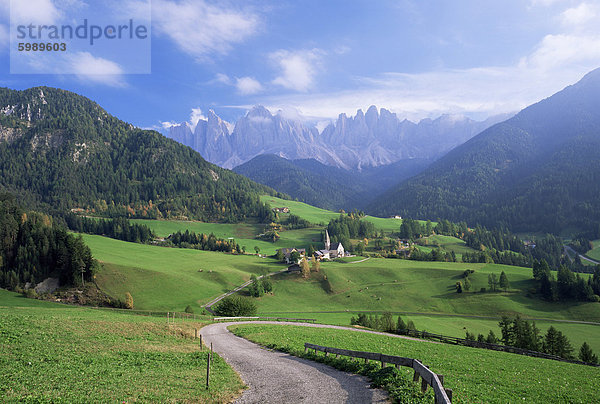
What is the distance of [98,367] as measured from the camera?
18.9m

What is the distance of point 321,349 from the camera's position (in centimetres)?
2519

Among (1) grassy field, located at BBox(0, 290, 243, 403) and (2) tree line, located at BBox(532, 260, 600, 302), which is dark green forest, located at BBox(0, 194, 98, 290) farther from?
(2) tree line, located at BBox(532, 260, 600, 302)

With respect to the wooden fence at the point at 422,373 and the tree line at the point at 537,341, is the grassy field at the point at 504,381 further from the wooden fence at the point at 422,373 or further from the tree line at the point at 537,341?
the tree line at the point at 537,341

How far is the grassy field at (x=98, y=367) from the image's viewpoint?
1469 centimetres

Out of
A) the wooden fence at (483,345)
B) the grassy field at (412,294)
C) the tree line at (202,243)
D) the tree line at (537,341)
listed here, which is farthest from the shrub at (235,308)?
the tree line at (202,243)

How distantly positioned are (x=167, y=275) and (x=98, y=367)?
91.3 m

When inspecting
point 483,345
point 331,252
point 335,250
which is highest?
point 335,250

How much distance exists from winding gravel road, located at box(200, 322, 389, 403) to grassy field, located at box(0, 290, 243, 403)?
1.30 meters

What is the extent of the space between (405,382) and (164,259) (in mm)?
132870

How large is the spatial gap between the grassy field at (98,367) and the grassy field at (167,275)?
6089cm

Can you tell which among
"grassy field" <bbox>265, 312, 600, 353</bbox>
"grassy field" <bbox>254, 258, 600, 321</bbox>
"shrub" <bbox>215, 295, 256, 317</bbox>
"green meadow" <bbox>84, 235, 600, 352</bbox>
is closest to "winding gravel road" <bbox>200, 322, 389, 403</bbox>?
"shrub" <bbox>215, 295, 256, 317</bbox>

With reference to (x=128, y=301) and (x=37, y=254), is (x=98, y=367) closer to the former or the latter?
(x=128, y=301)

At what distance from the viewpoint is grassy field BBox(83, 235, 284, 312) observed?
3565 inches

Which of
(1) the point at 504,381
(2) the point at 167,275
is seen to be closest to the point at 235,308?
(2) the point at 167,275
